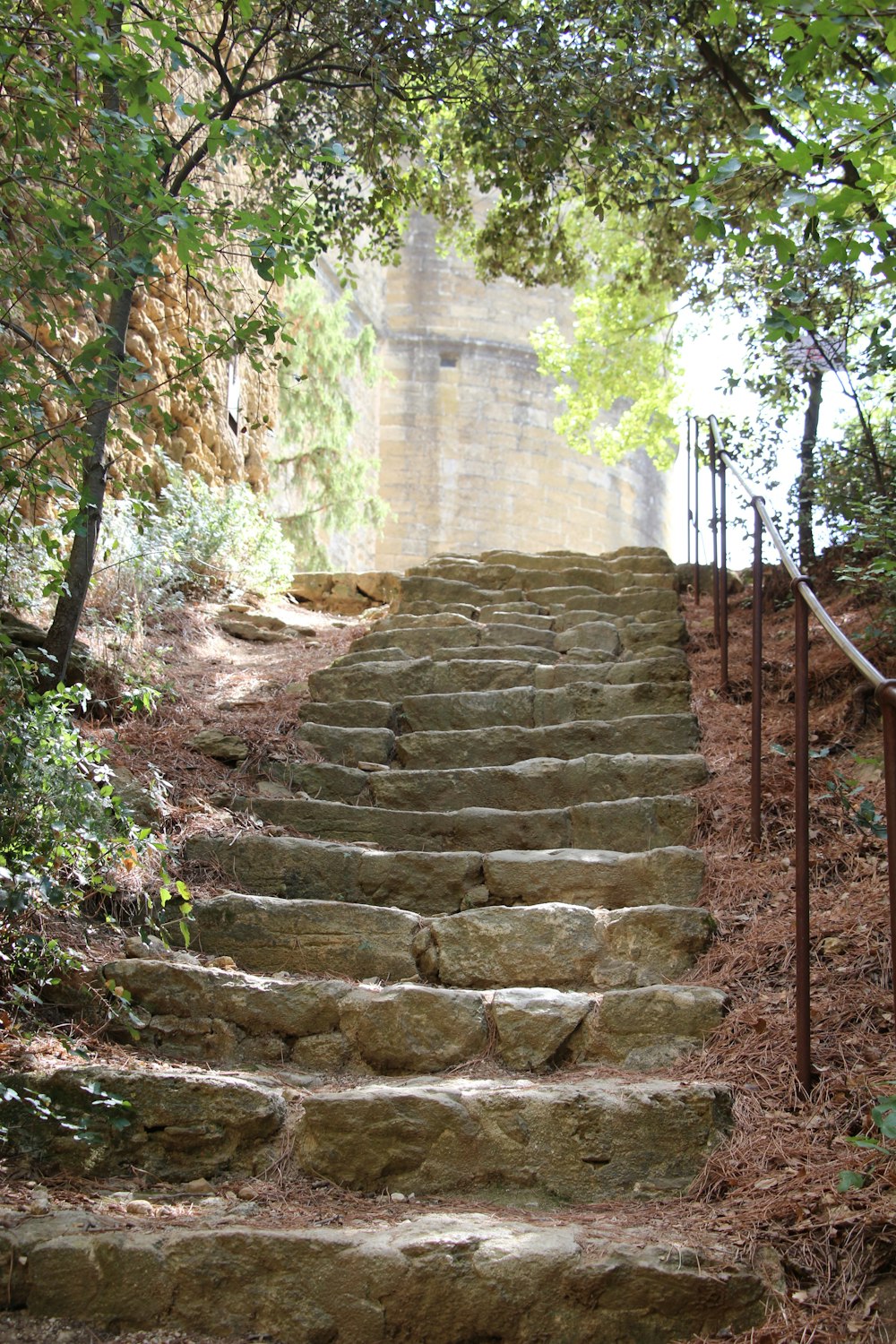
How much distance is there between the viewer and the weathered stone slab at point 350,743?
489 cm

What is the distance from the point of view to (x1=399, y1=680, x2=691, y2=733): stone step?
16.8 ft

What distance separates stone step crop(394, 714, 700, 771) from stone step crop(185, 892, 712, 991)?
1285 millimetres

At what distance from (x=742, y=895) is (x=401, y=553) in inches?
584

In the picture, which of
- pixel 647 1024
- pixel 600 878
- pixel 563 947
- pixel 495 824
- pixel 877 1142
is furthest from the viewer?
pixel 495 824

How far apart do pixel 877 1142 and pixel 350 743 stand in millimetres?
Result: 2979

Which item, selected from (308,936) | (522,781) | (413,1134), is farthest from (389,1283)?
(522,781)

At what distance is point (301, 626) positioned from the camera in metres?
7.48

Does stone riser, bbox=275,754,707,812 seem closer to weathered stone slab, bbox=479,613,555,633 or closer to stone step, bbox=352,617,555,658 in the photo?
stone step, bbox=352,617,555,658

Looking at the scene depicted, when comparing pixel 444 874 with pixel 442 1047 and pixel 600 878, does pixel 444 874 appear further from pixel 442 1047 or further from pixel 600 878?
pixel 442 1047

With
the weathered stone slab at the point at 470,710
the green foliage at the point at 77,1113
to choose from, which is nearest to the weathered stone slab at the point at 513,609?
the weathered stone slab at the point at 470,710

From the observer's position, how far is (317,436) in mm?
12414

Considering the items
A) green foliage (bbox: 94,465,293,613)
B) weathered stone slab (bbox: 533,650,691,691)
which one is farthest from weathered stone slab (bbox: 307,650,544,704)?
green foliage (bbox: 94,465,293,613)

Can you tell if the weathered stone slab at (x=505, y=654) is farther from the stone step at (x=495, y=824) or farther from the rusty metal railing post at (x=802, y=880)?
the rusty metal railing post at (x=802, y=880)

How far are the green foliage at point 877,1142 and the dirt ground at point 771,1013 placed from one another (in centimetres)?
2
